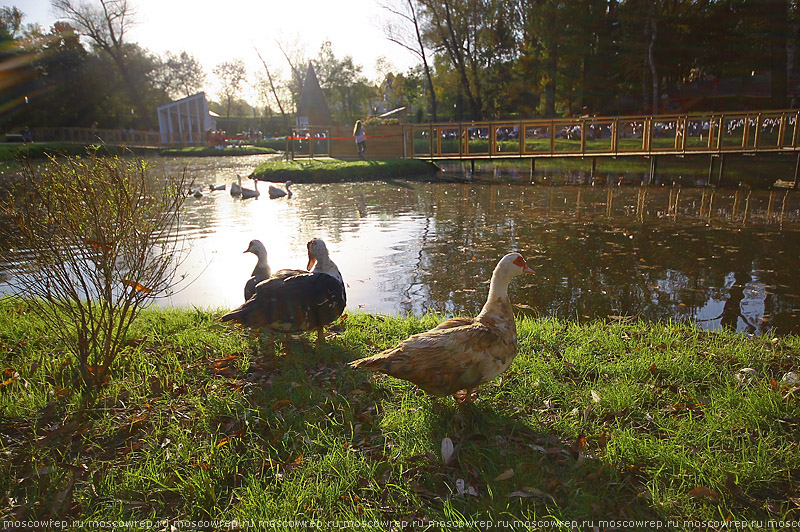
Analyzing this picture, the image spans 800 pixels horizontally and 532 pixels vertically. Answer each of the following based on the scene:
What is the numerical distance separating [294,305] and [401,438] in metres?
1.77

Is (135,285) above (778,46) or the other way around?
the other way around

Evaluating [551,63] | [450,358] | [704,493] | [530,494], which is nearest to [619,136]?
[551,63]

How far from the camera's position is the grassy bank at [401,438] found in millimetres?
2660

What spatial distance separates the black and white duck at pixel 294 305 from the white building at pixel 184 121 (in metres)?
44.5

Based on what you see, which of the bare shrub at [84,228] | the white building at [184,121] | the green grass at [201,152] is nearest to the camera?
the bare shrub at [84,228]

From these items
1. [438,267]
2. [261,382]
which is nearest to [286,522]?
[261,382]

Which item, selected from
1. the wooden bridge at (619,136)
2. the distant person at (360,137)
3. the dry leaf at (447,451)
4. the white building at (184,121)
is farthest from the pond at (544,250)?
the white building at (184,121)

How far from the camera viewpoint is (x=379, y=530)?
2479mm

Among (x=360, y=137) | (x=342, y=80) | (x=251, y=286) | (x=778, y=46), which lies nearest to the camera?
(x=251, y=286)

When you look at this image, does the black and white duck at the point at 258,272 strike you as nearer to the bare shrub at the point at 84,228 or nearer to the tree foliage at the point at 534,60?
the bare shrub at the point at 84,228

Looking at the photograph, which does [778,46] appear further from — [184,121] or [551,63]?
[184,121]

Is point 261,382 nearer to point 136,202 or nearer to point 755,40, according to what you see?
point 136,202

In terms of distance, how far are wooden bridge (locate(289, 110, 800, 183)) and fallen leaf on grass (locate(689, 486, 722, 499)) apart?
18995 mm

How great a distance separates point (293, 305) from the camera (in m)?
4.46
